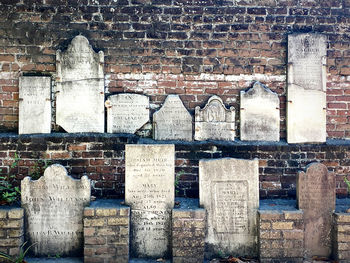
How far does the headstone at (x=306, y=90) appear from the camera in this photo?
4.76 meters

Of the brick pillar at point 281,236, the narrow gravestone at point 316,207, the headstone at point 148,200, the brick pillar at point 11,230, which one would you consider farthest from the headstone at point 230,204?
the brick pillar at point 11,230

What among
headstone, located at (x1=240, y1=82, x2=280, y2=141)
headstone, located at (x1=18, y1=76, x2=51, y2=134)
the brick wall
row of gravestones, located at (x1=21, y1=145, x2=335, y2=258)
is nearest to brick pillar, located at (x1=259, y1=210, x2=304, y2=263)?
row of gravestones, located at (x1=21, y1=145, x2=335, y2=258)

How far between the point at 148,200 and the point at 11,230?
5.01 ft

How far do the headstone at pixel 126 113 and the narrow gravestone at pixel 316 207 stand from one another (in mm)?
2292

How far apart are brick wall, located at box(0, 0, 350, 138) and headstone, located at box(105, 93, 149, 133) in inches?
5.2

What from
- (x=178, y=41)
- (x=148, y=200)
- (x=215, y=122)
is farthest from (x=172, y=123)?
(x=148, y=200)

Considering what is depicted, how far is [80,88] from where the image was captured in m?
4.65

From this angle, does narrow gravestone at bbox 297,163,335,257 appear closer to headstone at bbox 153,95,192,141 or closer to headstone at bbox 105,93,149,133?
headstone at bbox 153,95,192,141

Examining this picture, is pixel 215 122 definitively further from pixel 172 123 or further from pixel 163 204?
pixel 163 204

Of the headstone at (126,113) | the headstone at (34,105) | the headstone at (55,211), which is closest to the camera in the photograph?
the headstone at (55,211)

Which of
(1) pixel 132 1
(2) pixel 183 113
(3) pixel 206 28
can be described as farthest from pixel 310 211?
(1) pixel 132 1

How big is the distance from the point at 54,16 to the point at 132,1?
1.15m

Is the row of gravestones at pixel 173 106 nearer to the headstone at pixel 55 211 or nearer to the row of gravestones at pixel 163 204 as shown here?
the row of gravestones at pixel 163 204

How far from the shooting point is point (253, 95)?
15.6 ft
